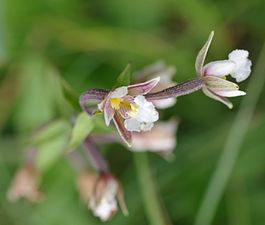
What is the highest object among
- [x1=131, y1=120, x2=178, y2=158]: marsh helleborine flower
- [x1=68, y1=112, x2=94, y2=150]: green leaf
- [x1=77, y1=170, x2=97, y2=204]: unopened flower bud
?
[x1=68, y1=112, x2=94, y2=150]: green leaf

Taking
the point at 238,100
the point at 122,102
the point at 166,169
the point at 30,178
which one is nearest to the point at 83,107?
the point at 122,102

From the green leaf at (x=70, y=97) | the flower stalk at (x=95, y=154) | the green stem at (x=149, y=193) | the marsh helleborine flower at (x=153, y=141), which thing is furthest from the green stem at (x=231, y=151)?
the green leaf at (x=70, y=97)

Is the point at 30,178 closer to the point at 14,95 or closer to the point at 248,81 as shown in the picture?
the point at 14,95

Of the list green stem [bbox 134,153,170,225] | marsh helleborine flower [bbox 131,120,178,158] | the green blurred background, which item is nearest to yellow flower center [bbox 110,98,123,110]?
marsh helleborine flower [bbox 131,120,178,158]

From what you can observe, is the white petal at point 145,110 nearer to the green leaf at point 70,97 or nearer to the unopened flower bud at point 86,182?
the green leaf at point 70,97

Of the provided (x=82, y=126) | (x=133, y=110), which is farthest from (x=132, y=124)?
(x=82, y=126)

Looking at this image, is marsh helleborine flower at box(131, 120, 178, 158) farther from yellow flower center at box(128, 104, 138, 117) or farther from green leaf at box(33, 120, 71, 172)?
yellow flower center at box(128, 104, 138, 117)

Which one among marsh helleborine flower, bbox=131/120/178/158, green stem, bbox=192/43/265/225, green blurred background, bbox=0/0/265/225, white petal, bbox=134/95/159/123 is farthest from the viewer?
green blurred background, bbox=0/0/265/225
